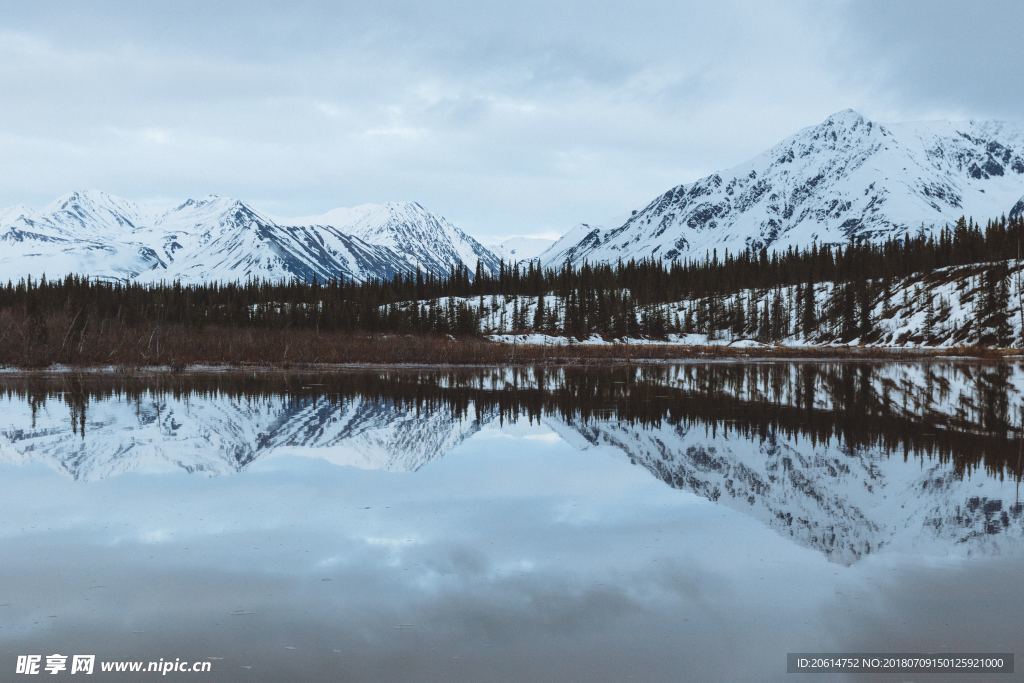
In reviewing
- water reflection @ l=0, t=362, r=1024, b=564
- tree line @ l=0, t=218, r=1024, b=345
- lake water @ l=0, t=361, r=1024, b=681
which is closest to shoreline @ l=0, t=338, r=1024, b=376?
water reflection @ l=0, t=362, r=1024, b=564

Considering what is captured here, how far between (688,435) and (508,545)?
10.1m

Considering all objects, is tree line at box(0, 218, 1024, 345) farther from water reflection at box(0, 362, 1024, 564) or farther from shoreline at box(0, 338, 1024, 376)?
water reflection at box(0, 362, 1024, 564)

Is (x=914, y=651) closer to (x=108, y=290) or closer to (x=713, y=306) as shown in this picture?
(x=713, y=306)

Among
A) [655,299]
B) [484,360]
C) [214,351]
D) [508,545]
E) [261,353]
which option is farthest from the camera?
Answer: [655,299]

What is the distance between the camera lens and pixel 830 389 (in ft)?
111

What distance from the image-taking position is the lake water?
21.3 feet

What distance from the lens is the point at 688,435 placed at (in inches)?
741

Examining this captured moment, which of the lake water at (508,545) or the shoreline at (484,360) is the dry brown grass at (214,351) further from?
the lake water at (508,545)

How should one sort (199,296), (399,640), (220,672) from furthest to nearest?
(199,296)
(399,640)
(220,672)

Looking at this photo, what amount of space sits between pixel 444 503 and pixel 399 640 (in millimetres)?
5423

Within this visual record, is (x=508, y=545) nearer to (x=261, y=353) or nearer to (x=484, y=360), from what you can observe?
(x=261, y=353)

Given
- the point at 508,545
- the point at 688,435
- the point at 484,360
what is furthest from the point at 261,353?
the point at 508,545

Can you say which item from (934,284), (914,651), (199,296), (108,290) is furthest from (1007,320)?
(199,296)

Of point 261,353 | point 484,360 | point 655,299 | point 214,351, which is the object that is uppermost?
point 655,299
